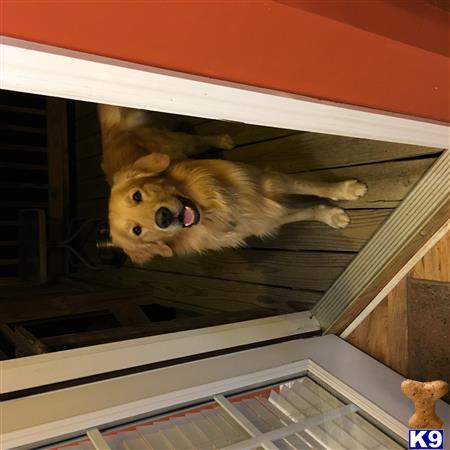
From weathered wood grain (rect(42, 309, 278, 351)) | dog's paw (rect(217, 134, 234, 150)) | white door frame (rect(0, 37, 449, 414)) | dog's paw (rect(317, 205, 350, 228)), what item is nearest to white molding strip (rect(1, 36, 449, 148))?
white door frame (rect(0, 37, 449, 414))

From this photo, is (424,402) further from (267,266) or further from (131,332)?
(267,266)

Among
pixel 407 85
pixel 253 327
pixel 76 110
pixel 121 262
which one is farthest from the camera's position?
pixel 76 110

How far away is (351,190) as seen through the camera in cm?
174

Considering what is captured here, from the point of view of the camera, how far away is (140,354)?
1475mm

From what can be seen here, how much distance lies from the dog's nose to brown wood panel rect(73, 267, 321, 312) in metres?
0.77

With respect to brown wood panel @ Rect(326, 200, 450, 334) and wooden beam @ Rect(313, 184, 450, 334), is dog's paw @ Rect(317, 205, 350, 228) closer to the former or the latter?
wooden beam @ Rect(313, 184, 450, 334)

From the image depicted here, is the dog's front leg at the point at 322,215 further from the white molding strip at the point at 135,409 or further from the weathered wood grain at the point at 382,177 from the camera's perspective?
the white molding strip at the point at 135,409

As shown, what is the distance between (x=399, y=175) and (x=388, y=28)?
2.57ft

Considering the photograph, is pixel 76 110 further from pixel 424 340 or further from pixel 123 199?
pixel 424 340

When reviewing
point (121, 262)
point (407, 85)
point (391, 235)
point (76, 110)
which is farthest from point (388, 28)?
point (76, 110)

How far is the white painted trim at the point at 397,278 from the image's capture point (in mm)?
1493

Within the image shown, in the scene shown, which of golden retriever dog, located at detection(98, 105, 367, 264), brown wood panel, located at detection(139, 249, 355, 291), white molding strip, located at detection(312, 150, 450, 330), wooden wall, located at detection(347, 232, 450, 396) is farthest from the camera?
brown wood panel, located at detection(139, 249, 355, 291)

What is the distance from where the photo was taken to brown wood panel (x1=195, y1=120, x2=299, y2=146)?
82.4 inches

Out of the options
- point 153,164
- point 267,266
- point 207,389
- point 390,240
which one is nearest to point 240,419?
point 207,389
